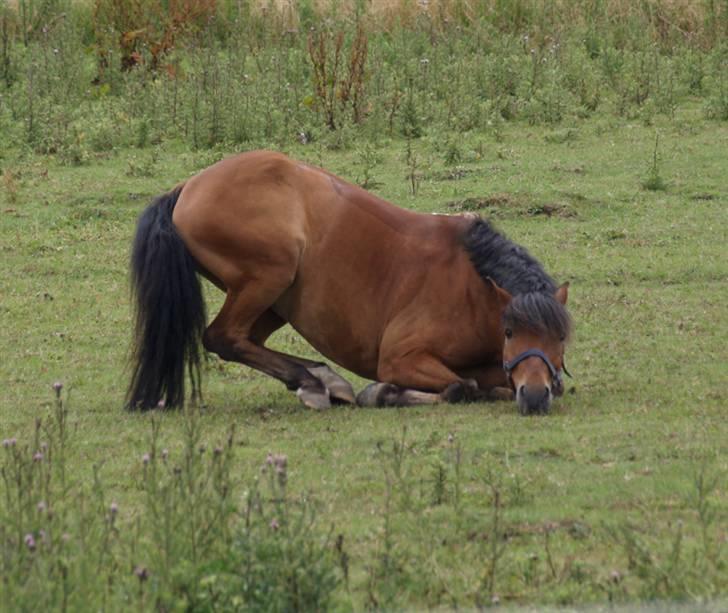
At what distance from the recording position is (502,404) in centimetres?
848

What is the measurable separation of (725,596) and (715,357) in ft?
15.4

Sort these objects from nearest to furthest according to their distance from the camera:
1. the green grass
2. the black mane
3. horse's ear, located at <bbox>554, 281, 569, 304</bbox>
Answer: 1. the green grass
2. the black mane
3. horse's ear, located at <bbox>554, 281, 569, 304</bbox>

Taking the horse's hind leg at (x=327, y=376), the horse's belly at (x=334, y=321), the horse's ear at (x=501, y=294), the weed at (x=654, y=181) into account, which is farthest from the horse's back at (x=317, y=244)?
the weed at (x=654, y=181)

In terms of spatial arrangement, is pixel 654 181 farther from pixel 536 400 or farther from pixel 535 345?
pixel 536 400

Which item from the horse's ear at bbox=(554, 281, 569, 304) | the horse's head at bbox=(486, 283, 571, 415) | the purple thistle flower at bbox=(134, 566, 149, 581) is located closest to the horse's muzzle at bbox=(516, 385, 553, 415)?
the horse's head at bbox=(486, 283, 571, 415)

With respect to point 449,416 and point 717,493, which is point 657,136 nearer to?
point 449,416

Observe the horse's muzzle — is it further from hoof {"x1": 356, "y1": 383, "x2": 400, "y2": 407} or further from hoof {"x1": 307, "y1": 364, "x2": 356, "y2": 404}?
hoof {"x1": 307, "y1": 364, "x2": 356, "y2": 404}

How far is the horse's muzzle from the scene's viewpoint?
8.04 meters

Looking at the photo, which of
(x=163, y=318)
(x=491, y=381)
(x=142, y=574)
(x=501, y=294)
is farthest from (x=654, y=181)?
(x=142, y=574)

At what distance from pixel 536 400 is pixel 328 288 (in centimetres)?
141

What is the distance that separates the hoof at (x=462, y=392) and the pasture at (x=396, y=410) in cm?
18

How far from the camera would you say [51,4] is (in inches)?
833

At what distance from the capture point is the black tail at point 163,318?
8352mm

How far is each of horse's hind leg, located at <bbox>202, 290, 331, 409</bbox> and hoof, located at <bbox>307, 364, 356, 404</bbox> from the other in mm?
36
